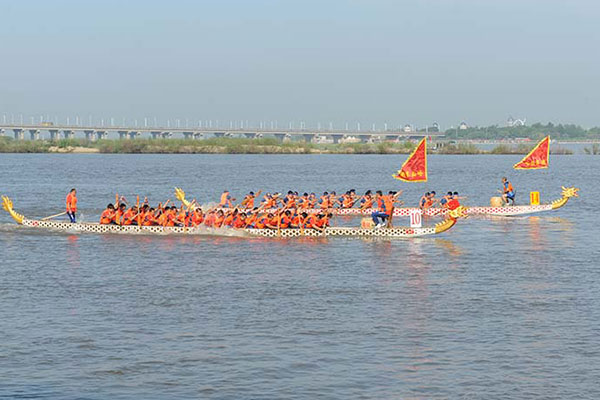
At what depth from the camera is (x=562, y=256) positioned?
118ft

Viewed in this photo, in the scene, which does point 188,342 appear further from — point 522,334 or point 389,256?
point 389,256

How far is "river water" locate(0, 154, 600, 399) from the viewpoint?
18500 millimetres

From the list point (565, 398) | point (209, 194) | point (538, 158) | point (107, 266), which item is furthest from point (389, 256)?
point (209, 194)

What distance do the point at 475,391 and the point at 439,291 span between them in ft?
33.0

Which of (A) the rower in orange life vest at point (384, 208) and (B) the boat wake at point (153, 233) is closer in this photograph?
(A) the rower in orange life vest at point (384, 208)

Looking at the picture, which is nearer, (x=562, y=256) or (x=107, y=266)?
(x=107, y=266)

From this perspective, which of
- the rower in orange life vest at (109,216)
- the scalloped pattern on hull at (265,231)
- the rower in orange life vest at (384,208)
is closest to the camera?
the scalloped pattern on hull at (265,231)

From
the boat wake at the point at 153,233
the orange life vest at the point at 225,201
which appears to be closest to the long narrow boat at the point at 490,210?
the orange life vest at the point at 225,201

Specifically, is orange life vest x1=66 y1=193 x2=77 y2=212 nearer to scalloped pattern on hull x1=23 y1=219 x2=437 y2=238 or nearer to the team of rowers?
scalloped pattern on hull x1=23 y1=219 x2=437 y2=238

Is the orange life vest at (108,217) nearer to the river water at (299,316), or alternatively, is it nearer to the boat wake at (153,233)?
the boat wake at (153,233)

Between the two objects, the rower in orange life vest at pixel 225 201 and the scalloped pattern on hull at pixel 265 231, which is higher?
the rower in orange life vest at pixel 225 201

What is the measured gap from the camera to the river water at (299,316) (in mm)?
18500

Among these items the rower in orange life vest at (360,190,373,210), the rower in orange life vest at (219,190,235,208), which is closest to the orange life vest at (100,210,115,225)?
the rower in orange life vest at (219,190,235,208)

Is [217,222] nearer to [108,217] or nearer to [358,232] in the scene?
[108,217]
